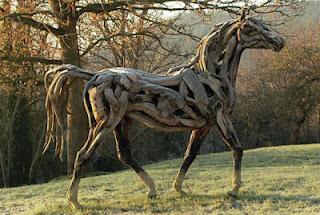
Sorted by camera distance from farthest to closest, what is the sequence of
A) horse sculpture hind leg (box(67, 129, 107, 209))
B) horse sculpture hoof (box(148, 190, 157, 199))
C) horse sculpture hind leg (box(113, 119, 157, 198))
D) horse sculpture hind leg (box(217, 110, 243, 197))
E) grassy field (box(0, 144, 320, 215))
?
horse sculpture hoof (box(148, 190, 157, 199))
horse sculpture hind leg (box(113, 119, 157, 198))
horse sculpture hind leg (box(217, 110, 243, 197))
horse sculpture hind leg (box(67, 129, 107, 209))
grassy field (box(0, 144, 320, 215))

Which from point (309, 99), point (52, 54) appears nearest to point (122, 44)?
point (52, 54)

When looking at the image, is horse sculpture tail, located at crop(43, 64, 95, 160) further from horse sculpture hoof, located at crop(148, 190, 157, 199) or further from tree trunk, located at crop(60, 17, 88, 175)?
tree trunk, located at crop(60, 17, 88, 175)

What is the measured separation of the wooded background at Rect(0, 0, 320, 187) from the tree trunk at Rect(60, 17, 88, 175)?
0.03 m

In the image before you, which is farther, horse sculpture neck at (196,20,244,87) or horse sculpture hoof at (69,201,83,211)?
horse sculpture neck at (196,20,244,87)

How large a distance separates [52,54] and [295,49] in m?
17.4

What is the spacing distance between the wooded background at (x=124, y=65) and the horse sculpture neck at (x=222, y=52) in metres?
6.30

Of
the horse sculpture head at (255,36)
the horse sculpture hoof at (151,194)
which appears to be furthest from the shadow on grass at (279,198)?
the horse sculpture head at (255,36)

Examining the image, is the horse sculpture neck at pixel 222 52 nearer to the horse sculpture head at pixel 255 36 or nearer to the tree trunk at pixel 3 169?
the horse sculpture head at pixel 255 36

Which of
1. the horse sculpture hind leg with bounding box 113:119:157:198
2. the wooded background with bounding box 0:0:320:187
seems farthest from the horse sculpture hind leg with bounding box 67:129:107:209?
the wooded background with bounding box 0:0:320:187

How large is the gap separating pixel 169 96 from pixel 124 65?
1333 cm

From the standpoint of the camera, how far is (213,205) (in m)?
6.00

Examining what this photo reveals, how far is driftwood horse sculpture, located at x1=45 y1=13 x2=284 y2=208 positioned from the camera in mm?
5996

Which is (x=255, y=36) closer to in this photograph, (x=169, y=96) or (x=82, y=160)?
(x=169, y=96)

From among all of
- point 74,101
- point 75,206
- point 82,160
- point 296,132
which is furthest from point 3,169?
point 296,132
